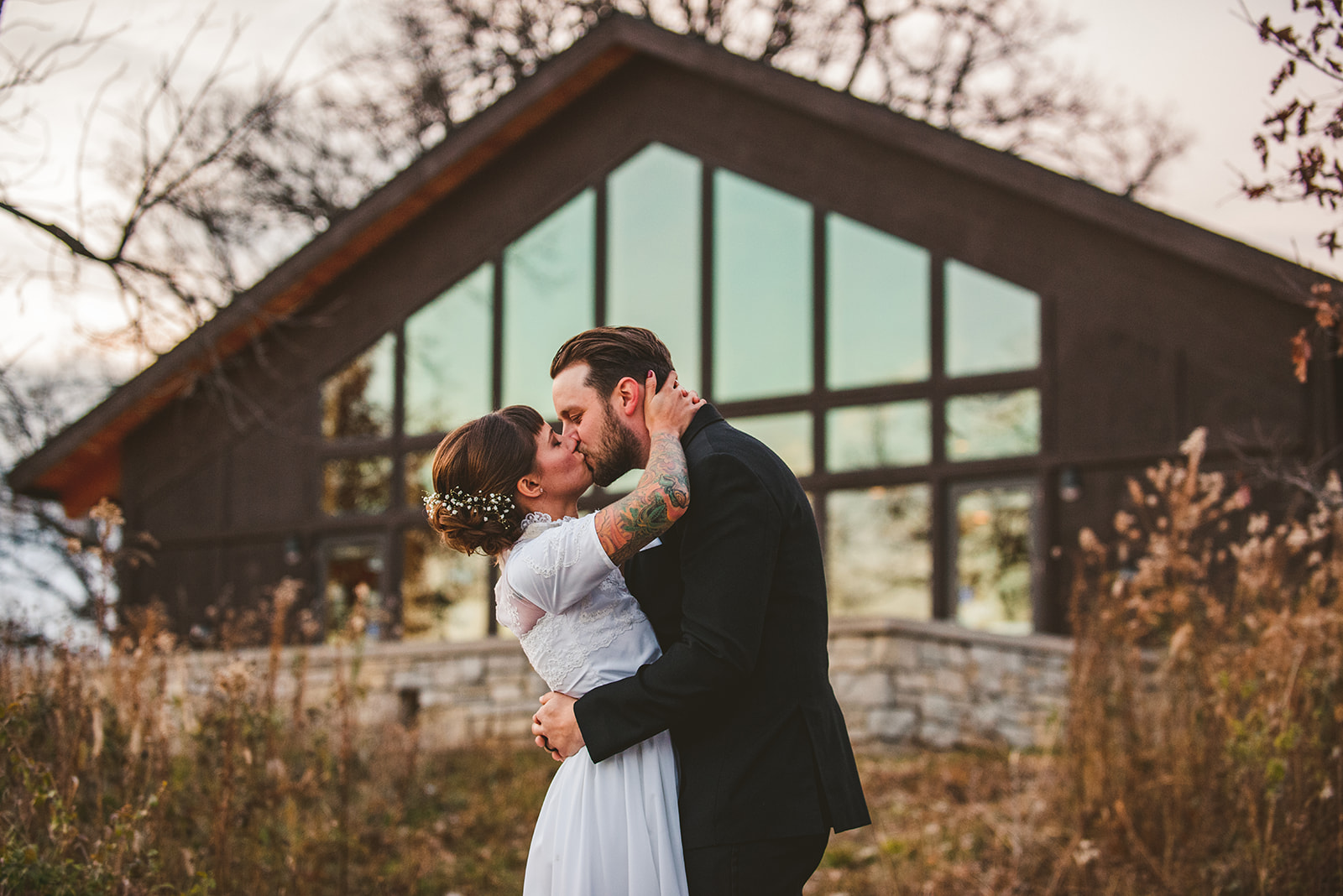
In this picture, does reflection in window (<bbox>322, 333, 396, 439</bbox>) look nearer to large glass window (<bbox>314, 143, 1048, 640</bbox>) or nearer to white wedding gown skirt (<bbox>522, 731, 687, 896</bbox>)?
large glass window (<bbox>314, 143, 1048, 640</bbox>)

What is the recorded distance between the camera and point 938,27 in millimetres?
19922

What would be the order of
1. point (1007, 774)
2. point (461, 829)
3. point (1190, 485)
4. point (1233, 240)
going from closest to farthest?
point (1190, 485) < point (461, 829) < point (1007, 774) < point (1233, 240)

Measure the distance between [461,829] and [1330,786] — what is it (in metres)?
4.90

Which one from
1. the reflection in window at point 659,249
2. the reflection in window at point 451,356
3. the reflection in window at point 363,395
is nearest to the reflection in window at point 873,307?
the reflection in window at point 659,249

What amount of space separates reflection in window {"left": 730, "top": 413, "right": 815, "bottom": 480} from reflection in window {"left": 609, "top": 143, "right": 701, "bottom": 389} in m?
0.97

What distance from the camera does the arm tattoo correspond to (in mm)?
2637

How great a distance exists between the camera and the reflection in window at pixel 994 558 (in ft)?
39.2

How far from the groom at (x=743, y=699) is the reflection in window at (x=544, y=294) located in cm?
1202

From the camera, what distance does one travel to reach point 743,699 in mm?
2689

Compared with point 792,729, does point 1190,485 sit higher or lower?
higher

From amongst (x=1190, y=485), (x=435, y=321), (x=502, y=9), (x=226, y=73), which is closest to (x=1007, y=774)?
(x=1190, y=485)

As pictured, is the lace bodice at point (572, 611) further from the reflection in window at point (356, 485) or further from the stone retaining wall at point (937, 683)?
the reflection in window at point (356, 485)

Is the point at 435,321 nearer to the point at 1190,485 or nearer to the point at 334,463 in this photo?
the point at 334,463

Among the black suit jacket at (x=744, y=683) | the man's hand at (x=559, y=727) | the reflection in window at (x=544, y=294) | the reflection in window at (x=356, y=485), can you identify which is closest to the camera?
the black suit jacket at (x=744, y=683)
